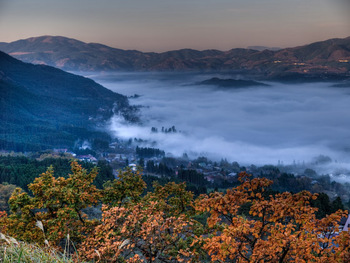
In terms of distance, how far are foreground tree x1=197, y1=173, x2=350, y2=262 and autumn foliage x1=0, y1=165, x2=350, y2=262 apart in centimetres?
2

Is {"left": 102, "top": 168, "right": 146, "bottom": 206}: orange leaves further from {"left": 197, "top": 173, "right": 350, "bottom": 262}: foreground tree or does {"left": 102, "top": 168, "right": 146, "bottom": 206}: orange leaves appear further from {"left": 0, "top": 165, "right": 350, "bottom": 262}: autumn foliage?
{"left": 197, "top": 173, "right": 350, "bottom": 262}: foreground tree

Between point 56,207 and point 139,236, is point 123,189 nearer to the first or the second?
point 56,207

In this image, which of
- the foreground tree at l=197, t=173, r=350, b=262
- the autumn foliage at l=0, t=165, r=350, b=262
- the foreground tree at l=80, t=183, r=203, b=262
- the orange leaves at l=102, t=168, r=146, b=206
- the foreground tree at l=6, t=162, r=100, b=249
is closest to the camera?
the foreground tree at l=197, t=173, r=350, b=262

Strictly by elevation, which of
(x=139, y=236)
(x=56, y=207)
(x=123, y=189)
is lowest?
(x=56, y=207)

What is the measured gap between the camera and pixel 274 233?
6.96 meters

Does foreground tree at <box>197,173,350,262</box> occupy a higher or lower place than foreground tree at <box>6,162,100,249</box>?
higher

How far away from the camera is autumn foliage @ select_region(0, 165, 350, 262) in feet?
22.2

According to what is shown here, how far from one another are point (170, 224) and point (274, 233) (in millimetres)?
2770

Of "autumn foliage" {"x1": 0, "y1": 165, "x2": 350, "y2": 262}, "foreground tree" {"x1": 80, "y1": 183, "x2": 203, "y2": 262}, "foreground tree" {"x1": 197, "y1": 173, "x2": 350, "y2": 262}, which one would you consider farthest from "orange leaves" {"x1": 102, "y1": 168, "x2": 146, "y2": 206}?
"foreground tree" {"x1": 197, "y1": 173, "x2": 350, "y2": 262}

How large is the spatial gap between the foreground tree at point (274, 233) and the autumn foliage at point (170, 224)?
0.08 feet

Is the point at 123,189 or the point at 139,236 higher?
the point at 139,236

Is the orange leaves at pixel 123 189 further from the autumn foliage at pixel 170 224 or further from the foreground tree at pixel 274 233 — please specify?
the foreground tree at pixel 274 233

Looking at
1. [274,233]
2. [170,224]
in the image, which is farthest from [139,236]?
[274,233]

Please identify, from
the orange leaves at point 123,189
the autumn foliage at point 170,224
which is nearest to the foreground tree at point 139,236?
the autumn foliage at point 170,224
